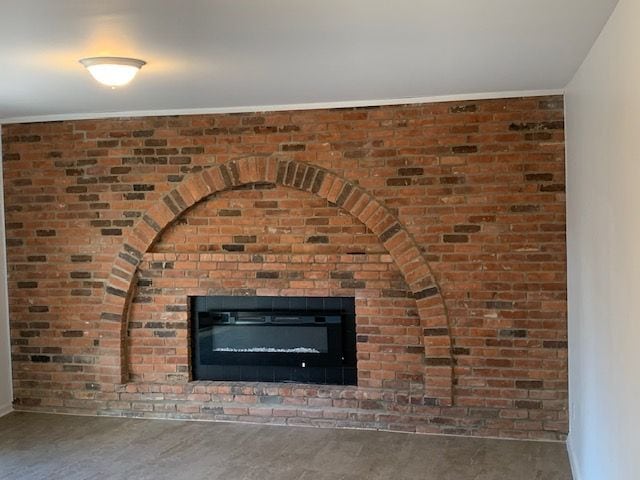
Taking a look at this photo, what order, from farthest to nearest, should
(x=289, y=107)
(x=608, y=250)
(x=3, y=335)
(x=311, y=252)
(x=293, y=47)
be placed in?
(x=3, y=335), (x=311, y=252), (x=289, y=107), (x=293, y=47), (x=608, y=250)

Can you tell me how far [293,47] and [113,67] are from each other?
0.95 metres

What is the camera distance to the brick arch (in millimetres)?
5195

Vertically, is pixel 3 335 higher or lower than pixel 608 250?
lower

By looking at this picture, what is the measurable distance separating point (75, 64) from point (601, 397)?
3.16 metres

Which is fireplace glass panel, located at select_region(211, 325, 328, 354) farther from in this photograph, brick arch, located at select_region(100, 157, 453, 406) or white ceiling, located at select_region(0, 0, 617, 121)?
white ceiling, located at select_region(0, 0, 617, 121)

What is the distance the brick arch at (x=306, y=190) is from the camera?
17.0 feet

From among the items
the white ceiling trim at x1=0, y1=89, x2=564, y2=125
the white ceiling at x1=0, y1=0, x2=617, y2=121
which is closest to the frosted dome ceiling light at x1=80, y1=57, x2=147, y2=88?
the white ceiling at x1=0, y1=0, x2=617, y2=121

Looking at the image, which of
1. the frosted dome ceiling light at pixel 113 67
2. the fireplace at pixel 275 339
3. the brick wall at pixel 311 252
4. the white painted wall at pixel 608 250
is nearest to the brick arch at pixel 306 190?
the brick wall at pixel 311 252

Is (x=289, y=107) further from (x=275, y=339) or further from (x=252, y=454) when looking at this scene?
(x=252, y=454)

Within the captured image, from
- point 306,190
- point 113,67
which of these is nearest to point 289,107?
point 306,190

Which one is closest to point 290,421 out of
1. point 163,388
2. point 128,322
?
point 163,388

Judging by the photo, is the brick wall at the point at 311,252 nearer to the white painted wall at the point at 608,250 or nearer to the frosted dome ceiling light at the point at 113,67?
the white painted wall at the point at 608,250

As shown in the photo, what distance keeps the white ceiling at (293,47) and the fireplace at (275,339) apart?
1.67m

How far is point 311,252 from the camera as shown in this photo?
553cm
